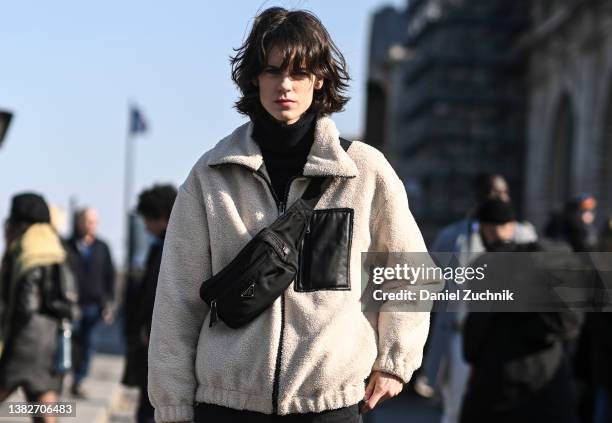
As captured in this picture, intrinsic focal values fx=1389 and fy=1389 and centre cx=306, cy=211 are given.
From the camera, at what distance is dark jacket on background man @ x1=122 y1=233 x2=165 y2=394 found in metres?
7.57

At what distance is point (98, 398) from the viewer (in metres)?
13.5

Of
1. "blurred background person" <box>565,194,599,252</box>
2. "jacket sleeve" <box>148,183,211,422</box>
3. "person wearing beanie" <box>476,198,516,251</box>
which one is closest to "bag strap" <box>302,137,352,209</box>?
"jacket sleeve" <box>148,183,211,422</box>

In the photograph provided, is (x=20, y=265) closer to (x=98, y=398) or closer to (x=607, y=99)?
(x=98, y=398)

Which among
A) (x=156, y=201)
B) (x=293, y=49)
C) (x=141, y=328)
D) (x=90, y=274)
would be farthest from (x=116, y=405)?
(x=293, y=49)

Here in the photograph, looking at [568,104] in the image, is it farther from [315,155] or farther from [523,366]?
[315,155]

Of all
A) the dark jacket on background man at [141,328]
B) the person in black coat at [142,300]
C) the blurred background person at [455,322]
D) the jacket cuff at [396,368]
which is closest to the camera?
the jacket cuff at [396,368]

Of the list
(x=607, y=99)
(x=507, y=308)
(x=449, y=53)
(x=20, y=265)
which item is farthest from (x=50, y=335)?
(x=449, y=53)

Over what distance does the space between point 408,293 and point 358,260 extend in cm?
17

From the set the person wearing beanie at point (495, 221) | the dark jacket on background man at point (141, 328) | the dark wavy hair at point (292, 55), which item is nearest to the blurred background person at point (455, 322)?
the person wearing beanie at point (495, 221)

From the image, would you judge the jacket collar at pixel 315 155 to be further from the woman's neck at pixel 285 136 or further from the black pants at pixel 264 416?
the black pants at pixel 264 416

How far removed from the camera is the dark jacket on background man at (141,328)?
757 centimetres

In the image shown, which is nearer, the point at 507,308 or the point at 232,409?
the point at 232,409

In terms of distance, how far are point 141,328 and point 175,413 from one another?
4061mm

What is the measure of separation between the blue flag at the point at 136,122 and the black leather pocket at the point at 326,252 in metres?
35.1
